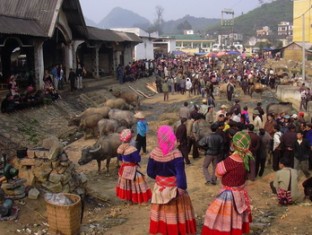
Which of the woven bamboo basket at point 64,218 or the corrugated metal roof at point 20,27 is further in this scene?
the corrugated metal roof at point 20,27

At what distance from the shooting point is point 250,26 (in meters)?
174

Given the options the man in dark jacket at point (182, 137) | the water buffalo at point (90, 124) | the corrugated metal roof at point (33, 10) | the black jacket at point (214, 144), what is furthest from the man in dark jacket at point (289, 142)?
the corrugated metal roof at point (33, 10)

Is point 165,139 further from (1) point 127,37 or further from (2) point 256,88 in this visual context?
(1) point 127,37

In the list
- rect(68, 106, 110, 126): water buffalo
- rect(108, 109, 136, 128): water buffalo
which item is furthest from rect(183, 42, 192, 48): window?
rect(108, 109, 136, 128): water buffalo

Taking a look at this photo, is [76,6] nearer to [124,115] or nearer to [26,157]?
[124,115]

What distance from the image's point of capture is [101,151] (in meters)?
12.6

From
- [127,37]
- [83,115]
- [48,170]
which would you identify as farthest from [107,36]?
[48,170]

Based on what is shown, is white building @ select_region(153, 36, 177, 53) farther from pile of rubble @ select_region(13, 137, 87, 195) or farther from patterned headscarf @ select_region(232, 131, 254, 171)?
patterned headscarf @ select_region(232, 131, 254, 171)

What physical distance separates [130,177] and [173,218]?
255cm

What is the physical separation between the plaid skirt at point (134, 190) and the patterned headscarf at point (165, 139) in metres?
2.79

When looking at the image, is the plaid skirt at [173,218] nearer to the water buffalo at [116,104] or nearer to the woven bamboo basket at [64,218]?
the woven bamboo basket at [64,218]

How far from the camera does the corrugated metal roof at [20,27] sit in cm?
1806

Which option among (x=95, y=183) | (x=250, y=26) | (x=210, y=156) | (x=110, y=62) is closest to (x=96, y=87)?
(x=110, y=62)

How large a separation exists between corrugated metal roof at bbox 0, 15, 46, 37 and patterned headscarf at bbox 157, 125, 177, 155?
503 inches
